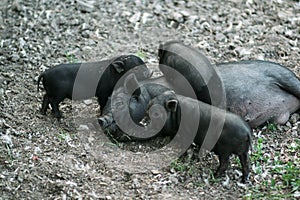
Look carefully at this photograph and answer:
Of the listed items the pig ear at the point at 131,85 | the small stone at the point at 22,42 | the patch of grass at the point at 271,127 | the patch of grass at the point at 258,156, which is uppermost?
the pig ear at the point at 131,85

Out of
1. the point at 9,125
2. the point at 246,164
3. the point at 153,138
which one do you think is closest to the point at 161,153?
the point at 153,138

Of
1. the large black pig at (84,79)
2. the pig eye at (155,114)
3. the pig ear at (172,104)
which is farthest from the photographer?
the large black pig at (84,79)

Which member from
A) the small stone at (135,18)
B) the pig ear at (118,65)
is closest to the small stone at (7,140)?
the pig ear at (118,65)

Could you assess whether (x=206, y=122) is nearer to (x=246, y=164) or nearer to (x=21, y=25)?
(x=246, y=164)

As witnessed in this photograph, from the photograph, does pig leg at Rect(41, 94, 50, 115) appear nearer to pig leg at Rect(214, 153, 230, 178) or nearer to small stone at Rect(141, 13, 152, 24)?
pig leg at Rect(214, 153, 230, 178)

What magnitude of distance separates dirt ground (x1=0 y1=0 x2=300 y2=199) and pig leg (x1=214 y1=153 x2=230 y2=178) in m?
0.06

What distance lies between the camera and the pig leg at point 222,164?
555 cm

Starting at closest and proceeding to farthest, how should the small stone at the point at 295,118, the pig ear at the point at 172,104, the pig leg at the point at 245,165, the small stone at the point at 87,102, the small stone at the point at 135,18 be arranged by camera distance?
the pig leg at the point at 245,165 < the pig ear at the point at 172,104 < the small stone at the point at 295,118 < the small stone at the point at 87,102 < the small stone at the point at 135,18

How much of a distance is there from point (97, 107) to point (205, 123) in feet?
4.89

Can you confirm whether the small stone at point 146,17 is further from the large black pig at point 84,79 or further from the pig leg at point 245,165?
the pig leg at point 245,165

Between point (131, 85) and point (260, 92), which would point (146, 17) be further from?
point (260, 92)

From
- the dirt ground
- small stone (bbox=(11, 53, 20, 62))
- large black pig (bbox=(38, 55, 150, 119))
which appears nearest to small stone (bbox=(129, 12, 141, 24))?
the dirt ground

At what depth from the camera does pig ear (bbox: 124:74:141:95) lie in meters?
6.26

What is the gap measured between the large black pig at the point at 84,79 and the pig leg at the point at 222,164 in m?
1.45
